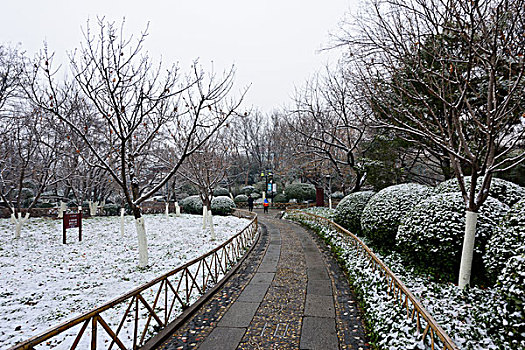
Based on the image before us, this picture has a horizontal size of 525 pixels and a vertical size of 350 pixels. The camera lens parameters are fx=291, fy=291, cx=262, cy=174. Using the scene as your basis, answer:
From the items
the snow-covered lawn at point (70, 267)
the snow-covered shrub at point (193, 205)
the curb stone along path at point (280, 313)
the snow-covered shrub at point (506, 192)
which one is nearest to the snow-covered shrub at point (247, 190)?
the snow-covered shrub at point (193, 205)

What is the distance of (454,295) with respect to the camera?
4859 millimetres

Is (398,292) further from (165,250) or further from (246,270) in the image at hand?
(165,250)

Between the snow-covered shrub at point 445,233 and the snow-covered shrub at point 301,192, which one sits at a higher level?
the snow-covered shrub at point 301,192

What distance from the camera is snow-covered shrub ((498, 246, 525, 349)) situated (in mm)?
3162

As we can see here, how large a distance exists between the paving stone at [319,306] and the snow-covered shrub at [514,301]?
2496mm

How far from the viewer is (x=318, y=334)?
4465 millimetres

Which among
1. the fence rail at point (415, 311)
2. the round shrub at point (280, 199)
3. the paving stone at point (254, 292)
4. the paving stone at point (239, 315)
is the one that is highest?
the round shrub at point (280, 199)

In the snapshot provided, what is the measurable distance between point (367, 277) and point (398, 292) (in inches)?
55.9

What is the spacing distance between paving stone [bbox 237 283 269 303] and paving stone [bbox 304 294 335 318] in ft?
3.19

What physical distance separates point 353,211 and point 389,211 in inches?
131

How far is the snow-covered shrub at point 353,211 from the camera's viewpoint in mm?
11133

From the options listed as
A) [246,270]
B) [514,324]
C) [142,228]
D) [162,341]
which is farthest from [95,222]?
[514,324]

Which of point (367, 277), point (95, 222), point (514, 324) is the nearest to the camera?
point (514, 324)

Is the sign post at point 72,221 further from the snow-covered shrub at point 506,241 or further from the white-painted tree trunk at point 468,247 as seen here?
the snow-covered shrub at point 506,241
